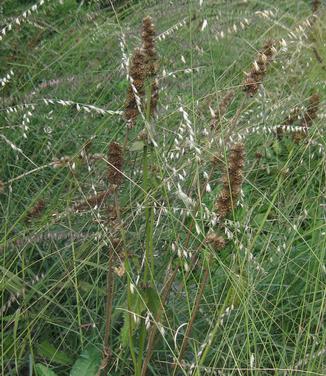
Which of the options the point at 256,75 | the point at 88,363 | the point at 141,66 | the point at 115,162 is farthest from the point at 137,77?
the point at 88,363

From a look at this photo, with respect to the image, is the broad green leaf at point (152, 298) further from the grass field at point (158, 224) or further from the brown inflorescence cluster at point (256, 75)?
the brown inflorescence cluster at point (256, 75)

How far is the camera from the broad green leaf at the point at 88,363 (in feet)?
5.12

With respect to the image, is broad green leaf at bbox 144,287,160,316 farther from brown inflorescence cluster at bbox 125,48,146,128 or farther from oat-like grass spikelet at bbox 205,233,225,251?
brown inflorescence cluster at bbox 125,48,146,128

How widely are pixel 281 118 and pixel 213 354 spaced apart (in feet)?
2.69

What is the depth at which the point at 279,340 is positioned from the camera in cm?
177

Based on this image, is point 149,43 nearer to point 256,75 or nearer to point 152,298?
point 256,75

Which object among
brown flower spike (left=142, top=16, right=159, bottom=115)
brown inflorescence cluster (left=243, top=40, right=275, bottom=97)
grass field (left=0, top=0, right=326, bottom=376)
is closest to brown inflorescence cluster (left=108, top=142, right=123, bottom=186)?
grass field (left=0, top=0, right=326, bottom=376)

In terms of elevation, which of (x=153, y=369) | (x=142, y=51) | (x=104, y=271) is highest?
(x=142, y=51)

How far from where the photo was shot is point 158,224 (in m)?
1.72

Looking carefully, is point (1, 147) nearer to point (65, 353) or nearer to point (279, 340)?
point (65, 353)

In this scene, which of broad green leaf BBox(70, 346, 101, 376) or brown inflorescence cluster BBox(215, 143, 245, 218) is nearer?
brown inflorescence cluster BBox(215, 143, 245, 218)

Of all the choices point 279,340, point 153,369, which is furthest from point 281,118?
point 153,369

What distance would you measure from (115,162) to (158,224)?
37 centimetres

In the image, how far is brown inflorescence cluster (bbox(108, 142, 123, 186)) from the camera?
1360mm
